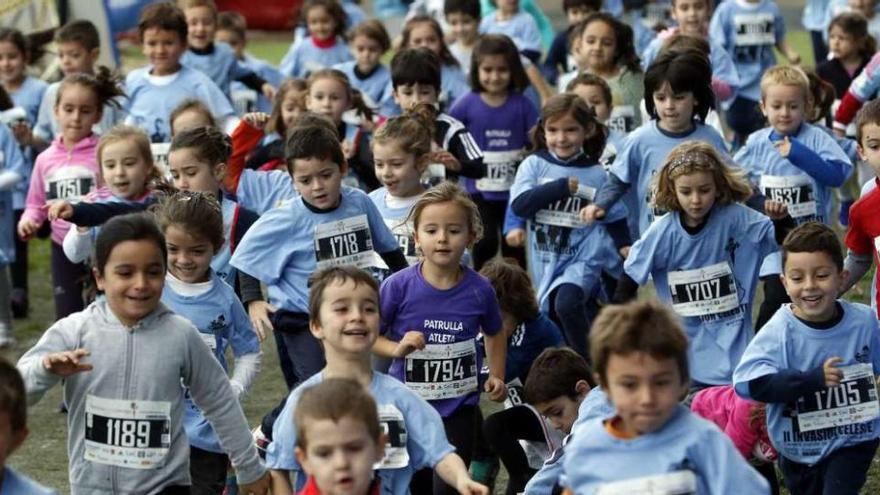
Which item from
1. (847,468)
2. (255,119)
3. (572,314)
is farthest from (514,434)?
(255,119)

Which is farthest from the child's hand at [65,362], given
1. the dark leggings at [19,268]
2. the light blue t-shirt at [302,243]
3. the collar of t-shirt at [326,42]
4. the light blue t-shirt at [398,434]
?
the collar of t-shirt at [326,42]

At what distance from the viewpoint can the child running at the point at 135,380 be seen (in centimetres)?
599

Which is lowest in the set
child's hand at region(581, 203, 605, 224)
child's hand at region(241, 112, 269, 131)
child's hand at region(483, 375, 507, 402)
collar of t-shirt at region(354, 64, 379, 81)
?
child's hand at region(483, 375, 507, 402)

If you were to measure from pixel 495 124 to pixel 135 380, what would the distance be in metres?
5.21

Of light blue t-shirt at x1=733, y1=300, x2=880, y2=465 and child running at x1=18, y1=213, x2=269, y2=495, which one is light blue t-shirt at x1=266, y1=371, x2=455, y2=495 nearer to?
child running at x1=18, y1=213, x2=269, y2=495

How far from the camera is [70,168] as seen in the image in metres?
9.91

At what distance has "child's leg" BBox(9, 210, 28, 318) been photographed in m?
12.1

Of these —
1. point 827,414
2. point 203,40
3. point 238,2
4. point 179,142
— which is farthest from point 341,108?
point 238,2

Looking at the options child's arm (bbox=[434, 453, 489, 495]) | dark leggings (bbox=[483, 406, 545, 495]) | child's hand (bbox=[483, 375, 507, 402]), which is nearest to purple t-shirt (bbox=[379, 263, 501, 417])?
child's hand (bbox=[483, 375, 507, 402])

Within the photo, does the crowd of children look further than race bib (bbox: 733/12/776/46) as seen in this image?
No

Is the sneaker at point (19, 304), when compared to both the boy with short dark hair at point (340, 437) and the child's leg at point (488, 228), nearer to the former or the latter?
the child's leg at point (488, 228)

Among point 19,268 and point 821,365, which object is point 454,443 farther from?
point 19,268

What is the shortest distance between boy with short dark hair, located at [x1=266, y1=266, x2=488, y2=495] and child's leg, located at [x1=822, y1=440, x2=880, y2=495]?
64.4 inches

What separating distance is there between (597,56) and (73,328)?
6060mm
